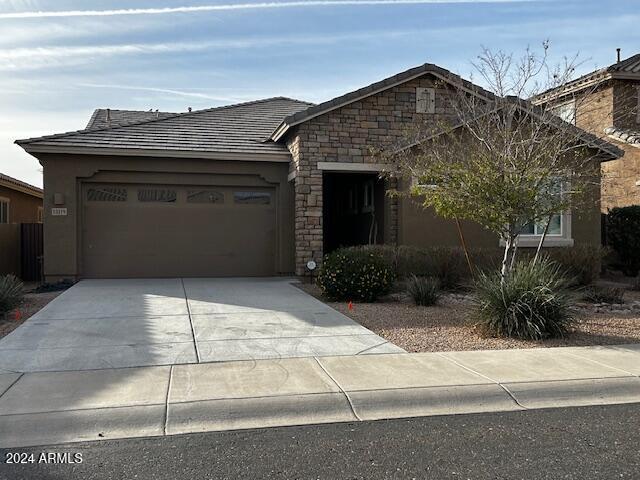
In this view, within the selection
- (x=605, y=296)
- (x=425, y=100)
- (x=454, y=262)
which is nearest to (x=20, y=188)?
(x=425, y=100)

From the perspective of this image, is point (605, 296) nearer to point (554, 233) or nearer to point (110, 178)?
point (554, 233)

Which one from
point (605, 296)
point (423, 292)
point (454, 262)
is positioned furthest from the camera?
point (454, 262)

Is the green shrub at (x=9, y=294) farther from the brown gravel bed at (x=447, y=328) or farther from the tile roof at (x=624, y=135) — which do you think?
the tile roof at (x=624, y=135)

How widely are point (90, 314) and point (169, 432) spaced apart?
5872mm

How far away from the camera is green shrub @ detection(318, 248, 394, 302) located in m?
11.8

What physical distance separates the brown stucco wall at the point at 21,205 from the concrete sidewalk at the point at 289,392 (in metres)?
17.3

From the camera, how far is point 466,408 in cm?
586

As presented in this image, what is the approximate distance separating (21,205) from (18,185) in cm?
197

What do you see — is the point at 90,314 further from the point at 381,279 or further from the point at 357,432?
the point at 357,432

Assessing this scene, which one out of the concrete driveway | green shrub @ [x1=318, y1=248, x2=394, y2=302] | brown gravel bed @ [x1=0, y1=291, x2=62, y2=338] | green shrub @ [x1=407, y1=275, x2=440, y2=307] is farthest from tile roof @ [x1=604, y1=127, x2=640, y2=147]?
brown gravel bed @ [x1=0, y1=291, x2=62, y2=338]

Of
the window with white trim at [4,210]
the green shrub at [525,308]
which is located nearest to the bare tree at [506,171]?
the green shrub at [525,308]

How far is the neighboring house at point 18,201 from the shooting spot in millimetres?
20906

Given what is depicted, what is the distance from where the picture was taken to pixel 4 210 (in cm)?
2114

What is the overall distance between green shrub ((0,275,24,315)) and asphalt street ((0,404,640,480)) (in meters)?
6.48
